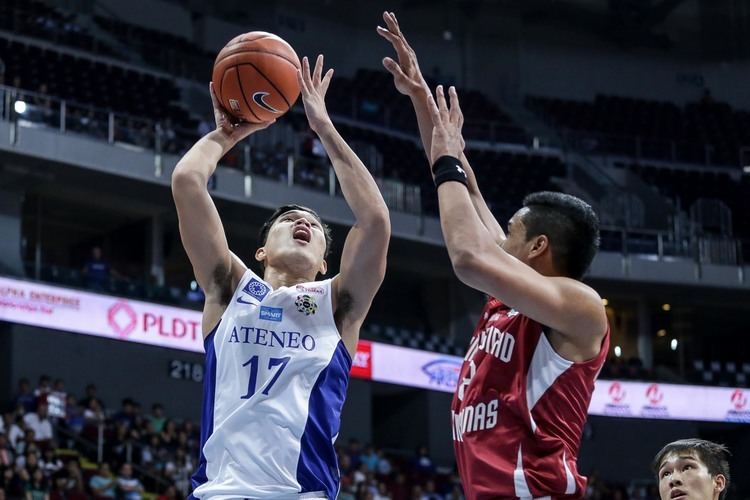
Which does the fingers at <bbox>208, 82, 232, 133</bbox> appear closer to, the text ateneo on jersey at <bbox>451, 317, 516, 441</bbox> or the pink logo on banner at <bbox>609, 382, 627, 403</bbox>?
the text ateneo on jersey at <bbox>451, 317, 516, 441</bbox>

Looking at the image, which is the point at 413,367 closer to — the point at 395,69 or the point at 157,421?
the point at 157,421

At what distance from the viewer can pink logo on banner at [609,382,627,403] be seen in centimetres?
2309

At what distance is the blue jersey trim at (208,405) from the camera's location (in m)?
4.12

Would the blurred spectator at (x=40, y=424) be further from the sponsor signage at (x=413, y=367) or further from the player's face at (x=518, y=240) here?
the player's face at (x=518, y=240)

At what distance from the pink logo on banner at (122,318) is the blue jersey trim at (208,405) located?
13.8 meters

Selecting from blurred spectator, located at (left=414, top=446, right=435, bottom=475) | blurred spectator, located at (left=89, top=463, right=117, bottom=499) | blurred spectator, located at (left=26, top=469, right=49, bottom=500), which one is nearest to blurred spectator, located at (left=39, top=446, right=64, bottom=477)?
blurred spectator, located at (left=26, top=469, right=49, bottom=500)

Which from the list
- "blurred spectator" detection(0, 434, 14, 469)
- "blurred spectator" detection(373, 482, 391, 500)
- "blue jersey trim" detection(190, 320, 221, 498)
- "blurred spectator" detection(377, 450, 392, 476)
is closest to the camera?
"blue jersey trim" detection(190, 320, 221, 498)

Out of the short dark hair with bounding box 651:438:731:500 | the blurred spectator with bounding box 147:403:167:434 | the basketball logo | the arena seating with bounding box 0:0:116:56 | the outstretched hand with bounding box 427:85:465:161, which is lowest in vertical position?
the short dark hair with bounding box 651:438:731:500

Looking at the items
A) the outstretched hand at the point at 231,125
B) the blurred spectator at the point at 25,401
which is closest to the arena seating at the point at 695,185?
the blurred spectator at the point at 25,401

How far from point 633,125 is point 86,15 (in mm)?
13402

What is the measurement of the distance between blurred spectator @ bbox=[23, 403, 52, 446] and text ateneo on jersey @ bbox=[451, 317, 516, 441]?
1157cm

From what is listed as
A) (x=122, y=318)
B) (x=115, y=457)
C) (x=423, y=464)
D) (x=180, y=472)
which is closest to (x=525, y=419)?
(x=180, y=472)

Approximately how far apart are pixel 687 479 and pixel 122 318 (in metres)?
14.0

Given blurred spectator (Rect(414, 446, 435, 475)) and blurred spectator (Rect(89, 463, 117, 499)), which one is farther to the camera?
blurred spectator (Rect(414, 446, 435, 475))
